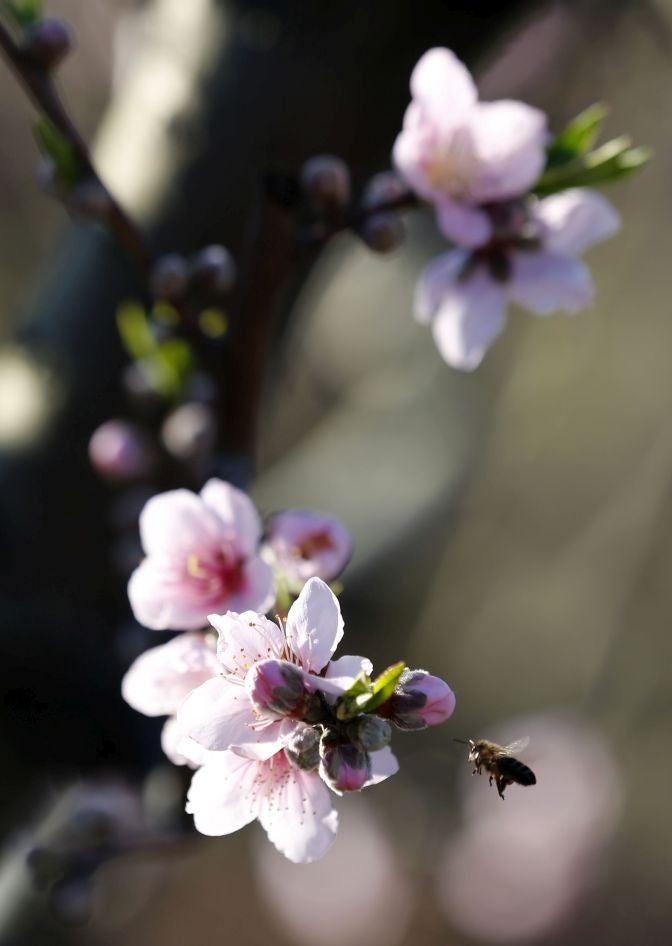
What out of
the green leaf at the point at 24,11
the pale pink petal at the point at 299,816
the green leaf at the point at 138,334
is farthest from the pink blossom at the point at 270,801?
the green leaf at the point at 24,11

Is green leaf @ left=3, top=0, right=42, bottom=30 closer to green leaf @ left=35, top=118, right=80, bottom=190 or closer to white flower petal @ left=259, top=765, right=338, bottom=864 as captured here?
green leaf @ left=35, top=118, right=80, bottom=190

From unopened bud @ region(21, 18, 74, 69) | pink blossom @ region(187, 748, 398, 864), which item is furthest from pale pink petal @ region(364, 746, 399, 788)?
unopened bud @ region(21, 18, 74, 69)

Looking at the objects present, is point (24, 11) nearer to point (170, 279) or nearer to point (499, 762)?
point (170, 279)

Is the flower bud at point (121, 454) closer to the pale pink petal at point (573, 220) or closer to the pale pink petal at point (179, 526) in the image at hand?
the pale pink petal at point (179, 526)

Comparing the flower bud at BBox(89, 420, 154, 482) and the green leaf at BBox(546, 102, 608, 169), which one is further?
the flower bud at BBox(89, 420, 154, 482)

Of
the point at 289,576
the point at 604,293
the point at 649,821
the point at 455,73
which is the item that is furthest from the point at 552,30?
the point at 649,821

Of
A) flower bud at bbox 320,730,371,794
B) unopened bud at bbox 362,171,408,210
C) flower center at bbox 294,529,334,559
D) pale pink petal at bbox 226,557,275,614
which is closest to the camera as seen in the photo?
flower bud at bbox 320,730,371,794

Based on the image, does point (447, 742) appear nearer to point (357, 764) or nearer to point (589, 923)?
point (589, 923)
